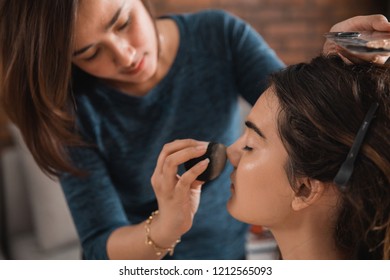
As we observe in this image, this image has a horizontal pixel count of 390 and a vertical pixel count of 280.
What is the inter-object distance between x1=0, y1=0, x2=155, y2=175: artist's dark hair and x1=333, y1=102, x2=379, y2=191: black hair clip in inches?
15.0

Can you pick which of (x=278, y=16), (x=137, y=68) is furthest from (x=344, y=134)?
(x=278, y=16)

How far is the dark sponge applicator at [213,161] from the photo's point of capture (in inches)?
25.3

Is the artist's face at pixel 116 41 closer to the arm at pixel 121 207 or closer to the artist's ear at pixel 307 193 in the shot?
the arm at pixel 121 207

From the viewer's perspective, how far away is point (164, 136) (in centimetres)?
75

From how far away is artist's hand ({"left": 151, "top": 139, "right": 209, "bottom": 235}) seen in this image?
633 millimetres

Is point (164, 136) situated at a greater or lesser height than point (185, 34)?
lesser

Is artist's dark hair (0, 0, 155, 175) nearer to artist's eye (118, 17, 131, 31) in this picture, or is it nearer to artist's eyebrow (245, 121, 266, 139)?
artist's eye (118, 17, 131, 31)

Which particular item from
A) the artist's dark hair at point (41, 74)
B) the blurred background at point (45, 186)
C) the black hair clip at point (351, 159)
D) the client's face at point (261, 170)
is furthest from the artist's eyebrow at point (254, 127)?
the blurred background at point (45, 186)

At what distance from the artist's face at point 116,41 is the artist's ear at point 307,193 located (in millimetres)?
290

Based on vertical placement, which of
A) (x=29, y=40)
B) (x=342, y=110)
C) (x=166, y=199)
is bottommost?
(x=166, y=199)

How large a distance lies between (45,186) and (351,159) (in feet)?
4.12
